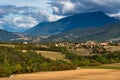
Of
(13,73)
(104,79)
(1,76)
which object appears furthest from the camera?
→ (13,73)

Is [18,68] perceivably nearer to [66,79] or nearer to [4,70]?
[4,70]

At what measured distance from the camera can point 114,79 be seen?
14238 centimetres

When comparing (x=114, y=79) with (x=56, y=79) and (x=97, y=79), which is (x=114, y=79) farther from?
(x=56, y=79)

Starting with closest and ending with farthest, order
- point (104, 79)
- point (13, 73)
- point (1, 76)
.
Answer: point (104, 79), point (1, 76), point (13, 73)

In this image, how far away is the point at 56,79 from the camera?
146 m

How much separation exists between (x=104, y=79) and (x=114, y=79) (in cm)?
421

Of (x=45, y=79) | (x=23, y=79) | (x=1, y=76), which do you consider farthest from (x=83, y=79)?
(x=1, y=76)

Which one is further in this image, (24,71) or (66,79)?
(24,71)

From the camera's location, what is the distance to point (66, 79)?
5704 inches

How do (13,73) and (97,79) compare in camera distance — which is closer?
(97,79)

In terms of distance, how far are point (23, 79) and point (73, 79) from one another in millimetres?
21243

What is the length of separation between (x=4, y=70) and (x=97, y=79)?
199 ft

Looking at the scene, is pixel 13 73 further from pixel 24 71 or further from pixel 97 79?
pixel 97 79

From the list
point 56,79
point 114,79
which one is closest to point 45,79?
point 56,79
